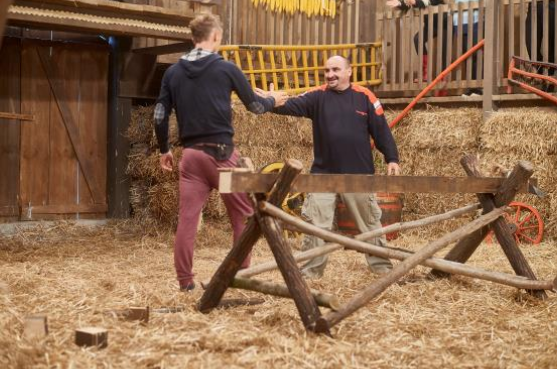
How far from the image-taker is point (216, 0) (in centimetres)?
926

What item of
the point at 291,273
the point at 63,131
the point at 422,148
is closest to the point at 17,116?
the point at 63,131

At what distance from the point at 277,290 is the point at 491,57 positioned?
6.45 metres

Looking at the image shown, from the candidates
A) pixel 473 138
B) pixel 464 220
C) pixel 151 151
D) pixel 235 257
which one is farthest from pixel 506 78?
pixel 235 257

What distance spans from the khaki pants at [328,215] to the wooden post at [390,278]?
3.59 ft

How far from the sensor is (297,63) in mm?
11672

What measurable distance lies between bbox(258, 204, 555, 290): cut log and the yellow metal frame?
16.9 ft

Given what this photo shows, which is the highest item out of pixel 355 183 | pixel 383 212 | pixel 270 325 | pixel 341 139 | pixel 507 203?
pixel 341 139

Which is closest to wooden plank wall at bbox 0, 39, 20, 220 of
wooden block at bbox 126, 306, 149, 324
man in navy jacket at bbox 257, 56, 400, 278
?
man in navy jacket at bbox 257, 56, 400, 278

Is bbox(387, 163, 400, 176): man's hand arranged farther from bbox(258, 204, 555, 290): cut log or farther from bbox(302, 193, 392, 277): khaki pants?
bbox(258, 204, 555, 290): cut log

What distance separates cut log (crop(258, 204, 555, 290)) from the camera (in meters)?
4.64

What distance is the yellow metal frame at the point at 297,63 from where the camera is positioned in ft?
33.8

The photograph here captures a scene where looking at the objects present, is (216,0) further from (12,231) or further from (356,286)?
(356,286)

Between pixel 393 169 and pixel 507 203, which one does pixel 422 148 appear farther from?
pixel 507 203

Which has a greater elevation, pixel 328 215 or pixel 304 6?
pixel 304 6
